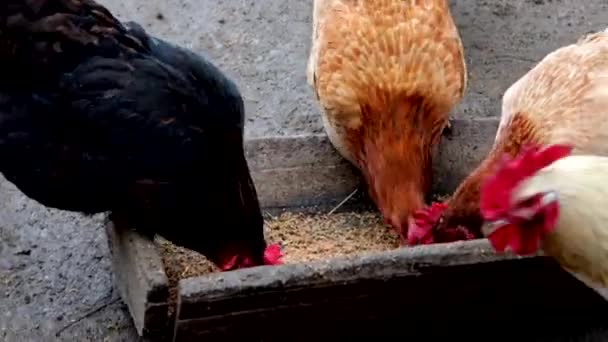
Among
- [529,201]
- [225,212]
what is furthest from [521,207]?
[225,212]

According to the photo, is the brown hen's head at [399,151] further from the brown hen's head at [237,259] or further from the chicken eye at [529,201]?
the chicken eye at [529,201]

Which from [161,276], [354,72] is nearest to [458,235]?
[354,72]

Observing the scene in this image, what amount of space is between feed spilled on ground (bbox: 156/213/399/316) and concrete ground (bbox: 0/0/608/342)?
0.88 feet

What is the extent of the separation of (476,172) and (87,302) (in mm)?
1208

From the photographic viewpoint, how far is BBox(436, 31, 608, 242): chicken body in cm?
288

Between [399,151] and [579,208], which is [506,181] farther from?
[399,151]

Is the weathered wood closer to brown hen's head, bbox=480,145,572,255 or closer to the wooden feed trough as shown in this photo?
the wooden feed trough

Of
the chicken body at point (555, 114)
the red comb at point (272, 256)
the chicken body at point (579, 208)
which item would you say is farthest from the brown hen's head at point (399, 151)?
the chicken body at point (579, 208)

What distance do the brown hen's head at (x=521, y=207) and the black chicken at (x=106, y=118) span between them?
78cm

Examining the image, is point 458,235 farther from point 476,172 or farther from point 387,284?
point 387,284

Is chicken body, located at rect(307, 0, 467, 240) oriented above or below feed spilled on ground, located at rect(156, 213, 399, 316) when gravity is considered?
above

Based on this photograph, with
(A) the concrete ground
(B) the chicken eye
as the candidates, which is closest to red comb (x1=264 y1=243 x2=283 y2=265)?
(A) the concrete ground

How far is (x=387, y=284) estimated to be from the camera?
2682mm

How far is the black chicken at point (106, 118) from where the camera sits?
2.68 meters
